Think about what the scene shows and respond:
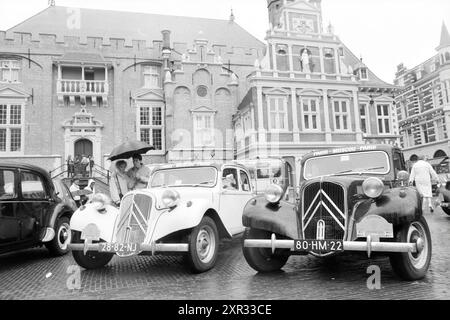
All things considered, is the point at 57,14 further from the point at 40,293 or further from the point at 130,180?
the point at 40,293

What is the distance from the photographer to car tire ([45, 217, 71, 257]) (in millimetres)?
6621

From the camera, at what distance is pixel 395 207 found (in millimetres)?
3949

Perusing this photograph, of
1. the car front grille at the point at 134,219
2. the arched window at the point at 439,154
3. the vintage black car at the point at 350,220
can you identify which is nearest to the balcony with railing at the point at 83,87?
the arched window at the point at 439,154

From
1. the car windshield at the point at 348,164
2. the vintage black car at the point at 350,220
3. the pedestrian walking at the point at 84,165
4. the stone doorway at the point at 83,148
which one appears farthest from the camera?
the stone doorway at the point at 83,148

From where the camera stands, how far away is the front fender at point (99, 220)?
4.90 meters

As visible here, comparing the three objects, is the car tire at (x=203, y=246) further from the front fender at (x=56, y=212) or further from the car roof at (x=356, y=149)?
the front fender at (x=56, y=212)

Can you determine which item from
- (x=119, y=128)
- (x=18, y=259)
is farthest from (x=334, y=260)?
(x=119, y=128)

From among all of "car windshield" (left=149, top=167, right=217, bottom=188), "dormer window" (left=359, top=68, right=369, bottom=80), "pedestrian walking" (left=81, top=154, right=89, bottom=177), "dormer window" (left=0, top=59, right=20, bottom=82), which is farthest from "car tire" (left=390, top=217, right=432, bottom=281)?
"dormer window" (left=0, top=59, right=20, bottom=82)

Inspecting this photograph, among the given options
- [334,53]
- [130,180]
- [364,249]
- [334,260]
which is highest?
[334,53]

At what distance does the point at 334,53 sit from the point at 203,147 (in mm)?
10013

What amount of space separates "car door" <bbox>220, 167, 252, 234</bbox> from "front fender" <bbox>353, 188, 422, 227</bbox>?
234cm

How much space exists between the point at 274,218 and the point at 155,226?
5.27 ft

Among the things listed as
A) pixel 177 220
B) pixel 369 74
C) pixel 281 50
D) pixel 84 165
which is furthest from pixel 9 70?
pixel 369 74
